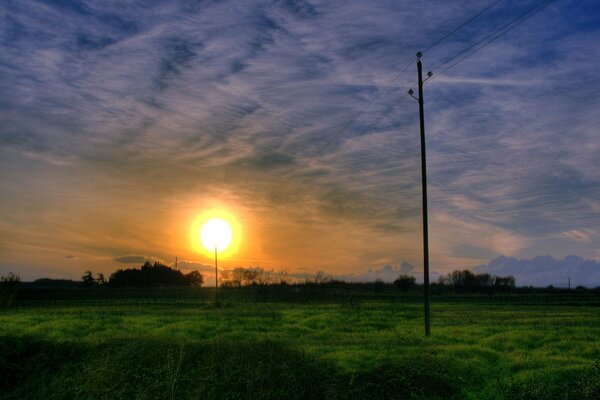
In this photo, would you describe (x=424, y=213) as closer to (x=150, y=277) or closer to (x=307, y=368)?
(x=307, y=368)

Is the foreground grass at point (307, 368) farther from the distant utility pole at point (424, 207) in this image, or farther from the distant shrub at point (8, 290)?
the distant shrub at point (8, 290)

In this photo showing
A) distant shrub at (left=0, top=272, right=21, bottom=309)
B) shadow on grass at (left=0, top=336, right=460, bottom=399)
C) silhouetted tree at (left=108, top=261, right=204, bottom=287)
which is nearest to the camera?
shadow on grass at (left=0, top=336, right=460, bottom=399)

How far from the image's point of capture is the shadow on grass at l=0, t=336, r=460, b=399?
14156mm

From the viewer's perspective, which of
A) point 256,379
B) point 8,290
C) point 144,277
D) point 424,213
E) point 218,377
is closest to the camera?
point 256,379

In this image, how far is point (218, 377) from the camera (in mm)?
15188

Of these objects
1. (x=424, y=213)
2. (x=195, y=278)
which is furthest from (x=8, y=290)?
(x=195, y=278)

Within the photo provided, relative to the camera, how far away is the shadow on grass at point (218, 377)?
14156 mm

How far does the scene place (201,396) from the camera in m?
14.0

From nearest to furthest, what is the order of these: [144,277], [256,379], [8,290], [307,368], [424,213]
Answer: [256,379] < [307,368] < [424,213] < [8,290] < [144,277]

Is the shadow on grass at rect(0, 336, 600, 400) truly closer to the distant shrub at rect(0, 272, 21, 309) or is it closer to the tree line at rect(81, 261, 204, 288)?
the distant shrub at rect(0, 272, 21, 309)

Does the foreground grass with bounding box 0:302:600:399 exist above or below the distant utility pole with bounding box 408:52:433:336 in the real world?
below

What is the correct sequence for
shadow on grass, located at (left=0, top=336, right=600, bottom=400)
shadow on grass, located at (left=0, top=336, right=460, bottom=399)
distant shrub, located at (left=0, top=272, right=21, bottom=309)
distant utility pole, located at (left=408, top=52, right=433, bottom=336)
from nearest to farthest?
shadow on grass, located at (left=0, top=336, right=600, bottom=400) → shadow on grass, located at (left=0, top=336, right=460, bottom=399) → distant utility pole, located at (left=408, top=52, right=433, bottom=336) → distant shrub, located at (left=0, top=272, right=21, bottom=309)

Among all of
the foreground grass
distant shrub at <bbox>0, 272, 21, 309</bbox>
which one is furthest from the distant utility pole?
distant shrub at <bbox>0, 272, 21, 309</bbox>

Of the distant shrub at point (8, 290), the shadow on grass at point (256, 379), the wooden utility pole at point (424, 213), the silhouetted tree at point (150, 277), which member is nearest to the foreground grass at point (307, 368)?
the shadow on grass at point (256, 379)
